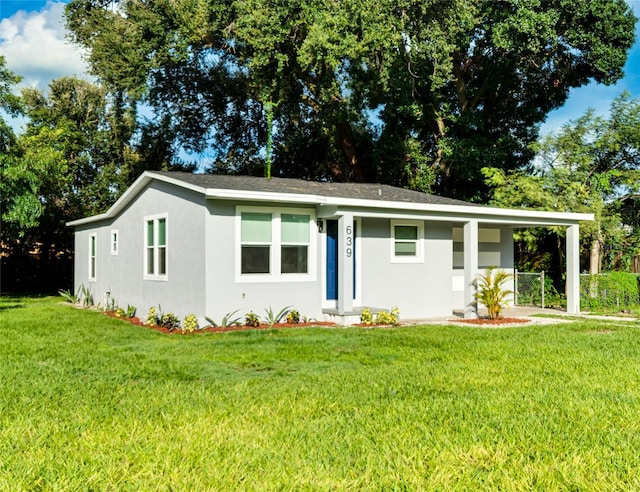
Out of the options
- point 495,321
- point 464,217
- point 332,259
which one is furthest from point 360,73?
point 495,321

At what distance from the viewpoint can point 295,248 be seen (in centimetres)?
1212

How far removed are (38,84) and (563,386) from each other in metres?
27.6

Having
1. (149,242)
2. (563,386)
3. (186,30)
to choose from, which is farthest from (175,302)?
(186,30)

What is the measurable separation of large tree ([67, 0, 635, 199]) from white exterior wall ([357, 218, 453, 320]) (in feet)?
20.8

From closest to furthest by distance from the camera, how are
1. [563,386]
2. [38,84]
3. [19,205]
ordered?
1. [563,386]
2. [19,205]
3. [38,84]

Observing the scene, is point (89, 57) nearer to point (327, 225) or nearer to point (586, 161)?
point (327, 225)

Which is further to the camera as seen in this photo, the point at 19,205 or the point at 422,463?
the point at 19,205

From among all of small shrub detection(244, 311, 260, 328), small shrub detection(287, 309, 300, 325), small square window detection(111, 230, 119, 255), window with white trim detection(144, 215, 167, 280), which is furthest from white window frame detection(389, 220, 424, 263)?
small square window detection(111, 230, 119, 255)

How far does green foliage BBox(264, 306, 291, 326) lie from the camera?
38.0 feet

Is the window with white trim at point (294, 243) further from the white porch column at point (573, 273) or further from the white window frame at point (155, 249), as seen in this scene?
the white porch column at point (573, 273)

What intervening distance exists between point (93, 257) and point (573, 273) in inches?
561

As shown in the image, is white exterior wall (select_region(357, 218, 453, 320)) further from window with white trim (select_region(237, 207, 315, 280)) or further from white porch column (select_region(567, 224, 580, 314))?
white porch column (select_region(567, 224, 580, 314))

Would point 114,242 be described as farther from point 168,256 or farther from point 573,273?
point 573,273

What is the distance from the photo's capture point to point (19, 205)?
17859 millimetres
